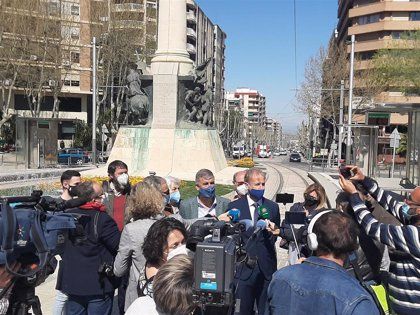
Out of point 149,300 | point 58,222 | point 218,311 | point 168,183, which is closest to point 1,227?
point 58,222

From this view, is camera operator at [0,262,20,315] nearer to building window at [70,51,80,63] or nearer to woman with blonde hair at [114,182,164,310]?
woman with blonde hair at [114,182,164,310]

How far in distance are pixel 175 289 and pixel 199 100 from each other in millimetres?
17556

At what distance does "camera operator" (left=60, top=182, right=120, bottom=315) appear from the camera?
4.24 m

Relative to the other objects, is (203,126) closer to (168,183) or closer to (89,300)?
(168,183)

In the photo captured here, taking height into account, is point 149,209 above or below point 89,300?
above

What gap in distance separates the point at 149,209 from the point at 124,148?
15.7 m

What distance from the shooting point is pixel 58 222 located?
128 inches

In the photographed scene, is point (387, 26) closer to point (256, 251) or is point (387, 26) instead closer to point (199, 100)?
point (199, 100)

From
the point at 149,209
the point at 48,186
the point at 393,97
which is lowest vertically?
the point at 48,186

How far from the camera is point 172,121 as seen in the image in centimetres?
1917

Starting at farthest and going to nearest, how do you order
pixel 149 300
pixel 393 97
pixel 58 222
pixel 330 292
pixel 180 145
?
pixel 393 97 → pixel 180 145 → pixel 58 222 → pixel 149 300 → pixel 330 292

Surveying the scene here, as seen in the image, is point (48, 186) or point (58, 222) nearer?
point (58, 222)

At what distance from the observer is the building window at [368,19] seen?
6675 centimetres

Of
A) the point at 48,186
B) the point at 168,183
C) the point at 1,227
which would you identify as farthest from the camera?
the point at 48,186
